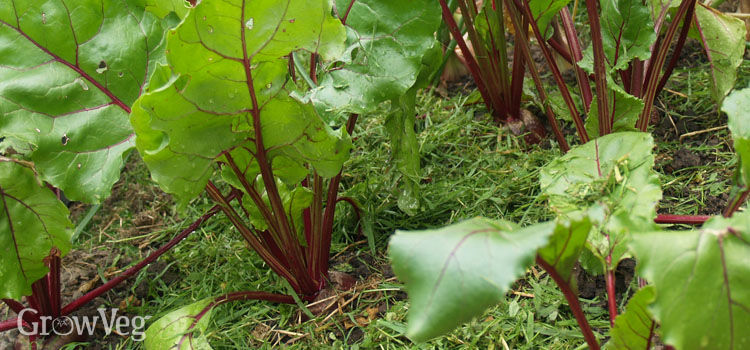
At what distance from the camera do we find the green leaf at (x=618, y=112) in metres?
1.48

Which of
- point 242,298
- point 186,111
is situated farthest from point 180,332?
point 186,111

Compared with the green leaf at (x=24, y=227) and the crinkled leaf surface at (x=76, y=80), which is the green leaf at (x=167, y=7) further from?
the green leaf at (x=24, y=227)

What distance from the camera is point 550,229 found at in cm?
86

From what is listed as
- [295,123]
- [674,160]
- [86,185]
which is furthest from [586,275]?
[86,185]

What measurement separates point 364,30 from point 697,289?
2.87 ft

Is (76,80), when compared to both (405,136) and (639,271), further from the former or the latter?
(639,271)

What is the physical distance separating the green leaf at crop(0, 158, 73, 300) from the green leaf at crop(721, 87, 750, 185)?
1.34 metres

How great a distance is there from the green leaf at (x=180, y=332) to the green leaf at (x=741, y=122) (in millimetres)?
1037

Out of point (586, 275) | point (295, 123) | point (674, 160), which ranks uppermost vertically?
point (295, 123)

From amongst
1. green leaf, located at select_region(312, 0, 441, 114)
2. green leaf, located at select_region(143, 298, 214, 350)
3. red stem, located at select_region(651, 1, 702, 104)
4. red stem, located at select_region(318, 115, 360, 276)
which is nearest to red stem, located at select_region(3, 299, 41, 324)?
green leaf, located at select_region(143, 298, 214, 350)

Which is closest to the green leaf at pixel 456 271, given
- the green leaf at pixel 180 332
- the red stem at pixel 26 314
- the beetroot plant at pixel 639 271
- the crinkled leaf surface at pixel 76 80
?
the beetroot plant at pixel 639 271

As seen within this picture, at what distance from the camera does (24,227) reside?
145 centimetres

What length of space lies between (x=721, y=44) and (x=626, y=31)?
393mm

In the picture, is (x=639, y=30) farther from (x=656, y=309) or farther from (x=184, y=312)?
(x=184, y=312)
